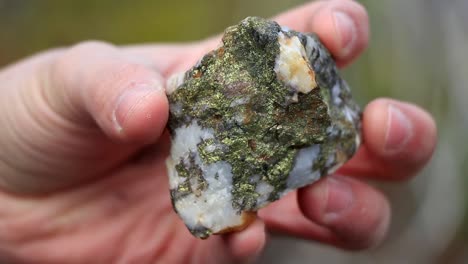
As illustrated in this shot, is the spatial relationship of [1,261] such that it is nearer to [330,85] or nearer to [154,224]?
[154,224]

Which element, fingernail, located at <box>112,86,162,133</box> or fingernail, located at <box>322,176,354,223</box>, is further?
fingernail, located at <box>322,176,354,223</box>

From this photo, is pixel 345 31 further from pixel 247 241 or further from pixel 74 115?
pixel 74 115

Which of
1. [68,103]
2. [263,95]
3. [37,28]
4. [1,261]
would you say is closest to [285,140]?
[263,95]

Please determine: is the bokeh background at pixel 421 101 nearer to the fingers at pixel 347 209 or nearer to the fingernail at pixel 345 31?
the fingers at pixel 347 209

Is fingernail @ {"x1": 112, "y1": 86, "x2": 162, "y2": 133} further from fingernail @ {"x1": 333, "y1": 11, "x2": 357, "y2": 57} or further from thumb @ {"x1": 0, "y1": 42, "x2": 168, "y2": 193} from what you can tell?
fingernail @ {"x1": 333, "y1": 11, "x2": 357, "y2": 57}

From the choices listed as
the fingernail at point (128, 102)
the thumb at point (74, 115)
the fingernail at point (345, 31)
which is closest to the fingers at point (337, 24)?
the fingernail at point (345, 31)

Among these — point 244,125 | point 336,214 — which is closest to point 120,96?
point 244,125

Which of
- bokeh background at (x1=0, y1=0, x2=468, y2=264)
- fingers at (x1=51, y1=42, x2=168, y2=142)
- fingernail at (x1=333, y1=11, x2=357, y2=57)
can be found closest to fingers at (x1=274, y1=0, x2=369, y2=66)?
fingernail at (x1=333, y1=11, x2=357, y2=57)
